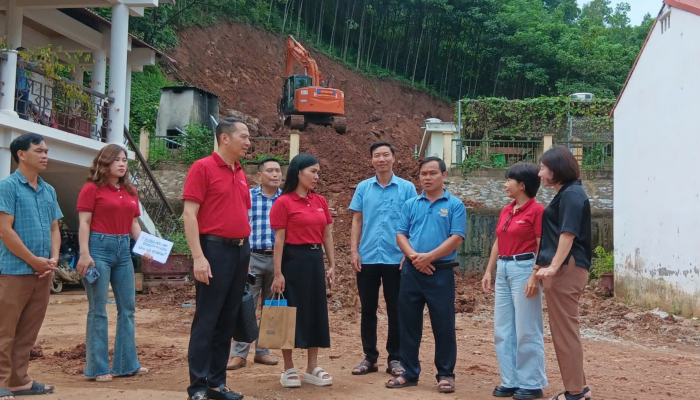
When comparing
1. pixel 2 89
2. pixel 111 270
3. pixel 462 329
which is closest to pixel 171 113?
pixel 2 89

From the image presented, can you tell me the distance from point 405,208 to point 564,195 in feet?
4.22

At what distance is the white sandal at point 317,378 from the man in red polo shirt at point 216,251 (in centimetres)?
81

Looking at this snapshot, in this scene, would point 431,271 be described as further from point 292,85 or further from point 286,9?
point 286,9

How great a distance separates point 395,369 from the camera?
5.54 m

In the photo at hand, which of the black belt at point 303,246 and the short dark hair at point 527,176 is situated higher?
the short dark hair at point 527,176

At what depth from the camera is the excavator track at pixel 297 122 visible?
23.9 meters

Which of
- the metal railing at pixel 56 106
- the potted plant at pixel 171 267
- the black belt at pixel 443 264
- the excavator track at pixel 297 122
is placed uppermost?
the excavator track at pixel 297 122

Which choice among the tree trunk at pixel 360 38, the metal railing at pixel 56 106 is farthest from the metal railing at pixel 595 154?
the tree trunk at pixel 360 38

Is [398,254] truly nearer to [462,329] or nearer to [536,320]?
[536,320]

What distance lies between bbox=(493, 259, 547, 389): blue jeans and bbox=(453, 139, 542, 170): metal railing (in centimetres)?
1277

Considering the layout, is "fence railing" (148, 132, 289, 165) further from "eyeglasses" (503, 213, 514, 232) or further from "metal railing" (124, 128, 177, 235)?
"eyeglasses" (503, 213, 514, 232)

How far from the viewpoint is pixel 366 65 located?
4544 cm

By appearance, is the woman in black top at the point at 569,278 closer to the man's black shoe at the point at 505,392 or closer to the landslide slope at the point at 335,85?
the man's black shoe at the point at 505,392

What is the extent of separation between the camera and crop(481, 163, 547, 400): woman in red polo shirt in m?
4.94
